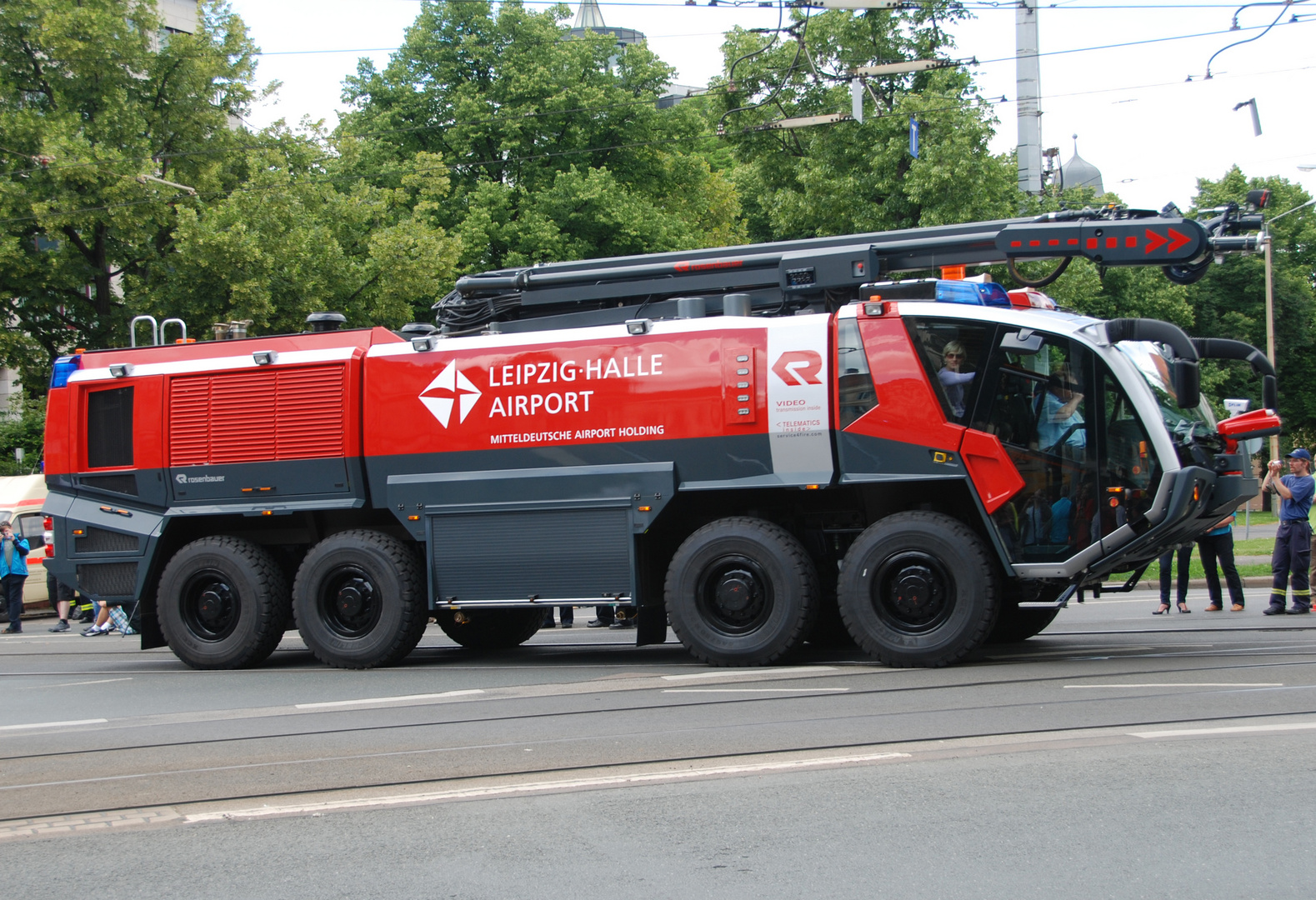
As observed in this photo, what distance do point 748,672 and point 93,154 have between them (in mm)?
19567

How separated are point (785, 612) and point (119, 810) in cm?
493

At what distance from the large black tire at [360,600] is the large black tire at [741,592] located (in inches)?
91.5

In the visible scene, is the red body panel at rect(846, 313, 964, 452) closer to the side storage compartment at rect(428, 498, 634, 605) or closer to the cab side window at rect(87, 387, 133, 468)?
the side storage compartment at rect(428, 498, 634, 605)

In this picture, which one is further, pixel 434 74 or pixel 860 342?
pixel 434 74

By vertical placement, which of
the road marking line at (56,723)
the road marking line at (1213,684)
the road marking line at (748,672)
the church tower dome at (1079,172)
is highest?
the church tower dome at (1079,172)

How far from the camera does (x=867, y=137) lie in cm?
3033

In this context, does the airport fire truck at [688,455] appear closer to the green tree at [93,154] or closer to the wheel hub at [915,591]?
the wheel hub at [915,591]

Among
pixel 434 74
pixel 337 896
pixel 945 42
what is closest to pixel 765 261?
pixel 337 896

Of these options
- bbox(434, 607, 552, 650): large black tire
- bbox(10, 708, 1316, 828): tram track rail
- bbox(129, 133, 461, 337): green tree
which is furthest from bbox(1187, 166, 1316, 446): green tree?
bbox(10, 708, 1316, 828): tram track rail

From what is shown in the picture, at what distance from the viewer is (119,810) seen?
19.4ft

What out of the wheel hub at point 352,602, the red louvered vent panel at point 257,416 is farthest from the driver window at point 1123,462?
the red louvered vent panel at point 257,416

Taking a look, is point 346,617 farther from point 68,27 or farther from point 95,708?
point 68,27

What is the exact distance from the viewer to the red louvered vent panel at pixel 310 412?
10992 millimetres

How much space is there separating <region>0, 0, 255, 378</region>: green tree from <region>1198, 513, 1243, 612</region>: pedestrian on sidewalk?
1918 centimetres
